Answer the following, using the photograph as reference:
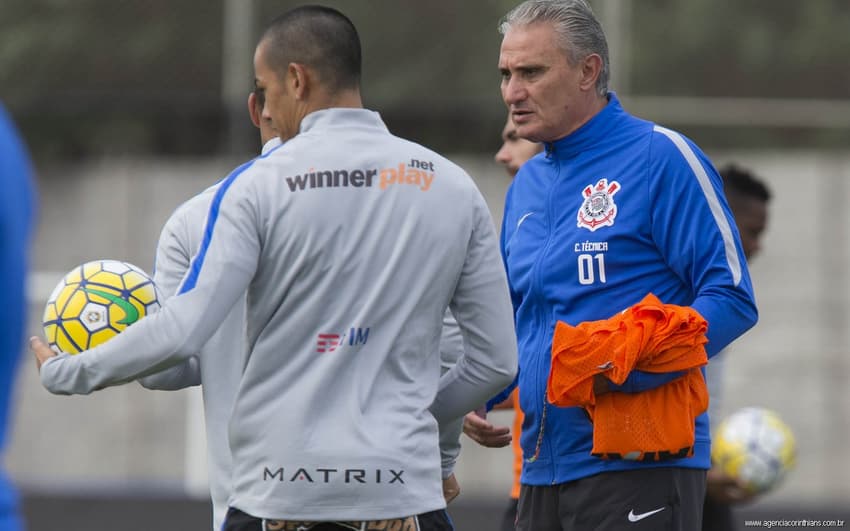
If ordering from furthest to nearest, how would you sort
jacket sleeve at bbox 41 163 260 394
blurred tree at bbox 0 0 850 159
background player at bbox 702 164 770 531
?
blurred tree at bbox 0 0 850 159 < background player at bbox 702 164 770 531 < jacket sleeve at bbox 41 163 260 394

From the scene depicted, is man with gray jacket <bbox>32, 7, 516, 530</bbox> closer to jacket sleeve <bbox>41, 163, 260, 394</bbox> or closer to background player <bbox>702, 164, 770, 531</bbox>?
jacket sleeve <bbox>41, 163, 260, 394</bbox>

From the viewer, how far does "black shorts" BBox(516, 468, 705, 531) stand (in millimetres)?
3705

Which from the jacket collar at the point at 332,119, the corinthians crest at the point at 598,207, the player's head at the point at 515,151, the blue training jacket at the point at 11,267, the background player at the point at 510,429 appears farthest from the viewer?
the player's head at the point at 515,151

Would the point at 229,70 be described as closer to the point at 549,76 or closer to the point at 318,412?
the point at 549,76

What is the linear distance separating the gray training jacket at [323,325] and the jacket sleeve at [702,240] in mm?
755

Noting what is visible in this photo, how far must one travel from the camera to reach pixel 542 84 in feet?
13.0

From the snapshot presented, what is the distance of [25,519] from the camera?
8531 millimetres

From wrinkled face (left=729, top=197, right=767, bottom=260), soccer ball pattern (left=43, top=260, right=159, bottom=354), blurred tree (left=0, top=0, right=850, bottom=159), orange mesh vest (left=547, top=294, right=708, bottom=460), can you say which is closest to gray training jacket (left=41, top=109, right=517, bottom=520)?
soccer ball pattern (left=43, top=260, right=159, bottom=354)

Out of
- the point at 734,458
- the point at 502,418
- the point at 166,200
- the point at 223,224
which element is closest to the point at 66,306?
the point at 223,224

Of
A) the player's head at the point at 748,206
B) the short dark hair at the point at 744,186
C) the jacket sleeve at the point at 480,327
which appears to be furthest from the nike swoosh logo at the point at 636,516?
the short dark hair at the point at 744,186

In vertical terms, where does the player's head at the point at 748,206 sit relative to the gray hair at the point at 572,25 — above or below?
below

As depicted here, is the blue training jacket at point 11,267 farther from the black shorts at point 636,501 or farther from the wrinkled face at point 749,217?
the wrinkled face at point 749,217

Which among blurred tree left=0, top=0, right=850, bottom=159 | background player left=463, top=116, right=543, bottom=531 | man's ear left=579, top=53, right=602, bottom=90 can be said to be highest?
blurred tree left=0, top=0, right=850, bottom=159

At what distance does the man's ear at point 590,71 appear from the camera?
4008 millimetres
